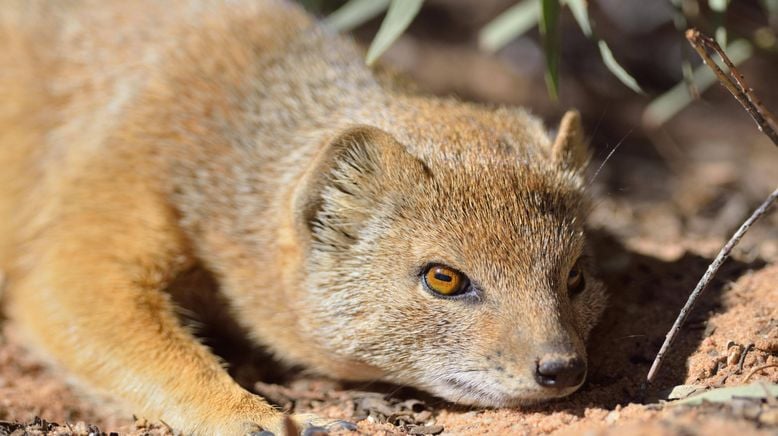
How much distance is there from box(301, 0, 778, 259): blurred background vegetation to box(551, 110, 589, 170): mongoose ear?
6.51 ft

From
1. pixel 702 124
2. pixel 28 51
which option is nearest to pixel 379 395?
pixel 28 51

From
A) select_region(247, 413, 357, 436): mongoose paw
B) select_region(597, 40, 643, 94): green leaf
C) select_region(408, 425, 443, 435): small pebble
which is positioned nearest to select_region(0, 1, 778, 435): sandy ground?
select_region(408, 425, 443, 435): small pebble

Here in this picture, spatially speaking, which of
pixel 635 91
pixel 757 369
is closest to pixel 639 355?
pixel 757 369

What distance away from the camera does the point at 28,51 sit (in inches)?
260

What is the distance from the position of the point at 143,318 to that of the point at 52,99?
2.07 m

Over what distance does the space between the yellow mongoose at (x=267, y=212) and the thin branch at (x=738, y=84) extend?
43.1 inches

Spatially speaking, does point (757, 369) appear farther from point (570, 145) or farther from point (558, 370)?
point (570, 145)

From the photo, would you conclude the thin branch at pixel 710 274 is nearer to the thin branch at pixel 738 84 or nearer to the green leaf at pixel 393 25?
the thin branch at pixel 738 84

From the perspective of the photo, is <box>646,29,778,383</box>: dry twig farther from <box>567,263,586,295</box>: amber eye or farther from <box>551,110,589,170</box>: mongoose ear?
<box>551,110,589,170</box>: mongoose ear

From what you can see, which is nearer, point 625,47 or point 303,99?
point 303,99

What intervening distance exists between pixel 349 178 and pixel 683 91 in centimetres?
448

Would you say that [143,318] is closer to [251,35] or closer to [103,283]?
[103,283]

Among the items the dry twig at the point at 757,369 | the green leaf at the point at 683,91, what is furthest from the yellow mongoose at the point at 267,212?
the green leaf at the point at 683,91

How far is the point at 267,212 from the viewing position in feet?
17.9
